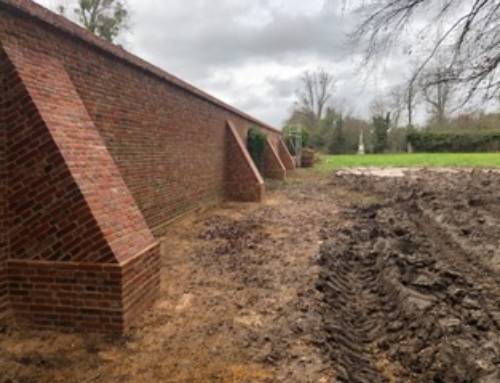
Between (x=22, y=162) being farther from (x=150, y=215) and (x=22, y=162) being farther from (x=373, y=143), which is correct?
(x=373, y=143)

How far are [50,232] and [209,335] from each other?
69.5 inches

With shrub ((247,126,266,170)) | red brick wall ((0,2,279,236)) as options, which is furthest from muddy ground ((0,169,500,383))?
shrub ((247,126,266,170))

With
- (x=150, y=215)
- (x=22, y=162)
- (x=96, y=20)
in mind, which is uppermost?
(x=96, y=20)

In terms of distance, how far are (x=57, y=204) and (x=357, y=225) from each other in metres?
6.86

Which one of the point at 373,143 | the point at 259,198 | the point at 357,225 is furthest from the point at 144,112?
the point at 373,143

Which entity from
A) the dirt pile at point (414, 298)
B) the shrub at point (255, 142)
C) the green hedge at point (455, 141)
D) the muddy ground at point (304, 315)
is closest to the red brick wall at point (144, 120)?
the muddy ground at point (304, 315)

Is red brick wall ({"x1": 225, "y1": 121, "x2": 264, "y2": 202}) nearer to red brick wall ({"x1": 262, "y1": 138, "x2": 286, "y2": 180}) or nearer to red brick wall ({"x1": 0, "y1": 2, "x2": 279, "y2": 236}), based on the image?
red brick wall ({"x1": 0, "y1": 2, "x2": 279, "y2": 236})

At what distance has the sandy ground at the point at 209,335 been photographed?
3072 millimetres

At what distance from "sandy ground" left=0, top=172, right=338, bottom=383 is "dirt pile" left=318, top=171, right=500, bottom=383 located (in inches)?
13.1

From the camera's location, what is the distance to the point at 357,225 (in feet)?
29.8

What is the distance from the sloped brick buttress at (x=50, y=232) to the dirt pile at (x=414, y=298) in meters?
2.07

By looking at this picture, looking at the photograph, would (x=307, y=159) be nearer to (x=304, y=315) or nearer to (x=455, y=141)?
(x=455, y=141)

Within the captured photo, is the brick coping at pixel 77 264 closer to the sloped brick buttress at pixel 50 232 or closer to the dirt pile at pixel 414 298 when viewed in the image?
the sloped brick buttress at pixel 50 232

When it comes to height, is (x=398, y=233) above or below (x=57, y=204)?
below
